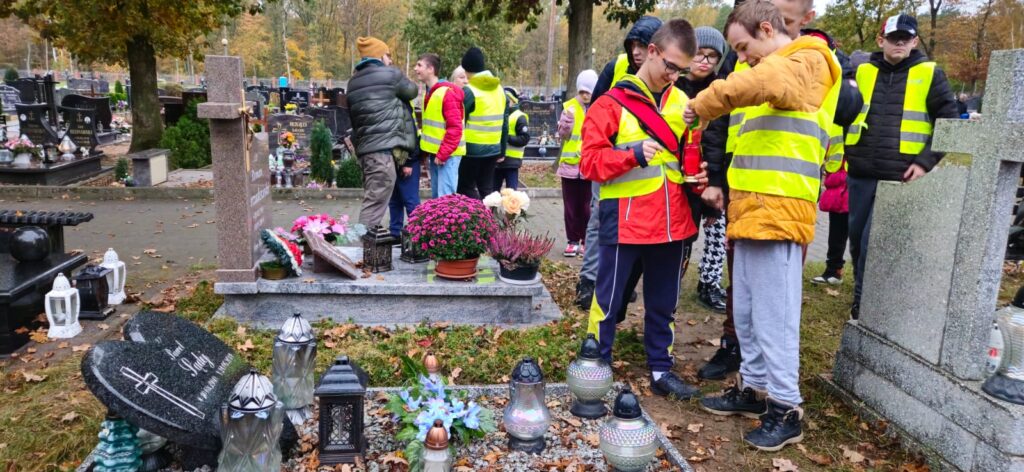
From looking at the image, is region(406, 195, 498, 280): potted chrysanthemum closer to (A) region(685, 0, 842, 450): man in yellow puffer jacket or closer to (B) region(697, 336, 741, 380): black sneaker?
(B) region(697, 336, 741, 380): black sneaker

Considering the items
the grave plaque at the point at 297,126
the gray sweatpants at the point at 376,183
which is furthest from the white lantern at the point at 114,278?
the grave plaque at the point at 297,126

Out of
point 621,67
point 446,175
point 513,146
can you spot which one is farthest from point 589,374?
point 513,146

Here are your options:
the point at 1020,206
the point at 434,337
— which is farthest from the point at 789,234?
the point at 1020,206

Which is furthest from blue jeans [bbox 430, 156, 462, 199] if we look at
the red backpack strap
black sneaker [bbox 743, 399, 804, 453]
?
black sneaker [bbox 743, 399, 804, 453]

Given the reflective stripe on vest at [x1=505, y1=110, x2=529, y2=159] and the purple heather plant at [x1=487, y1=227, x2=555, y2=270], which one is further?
the reflective stripe on vest at [x1=505, y1=110, x2=529, y2=159]

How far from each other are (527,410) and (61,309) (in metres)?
3.63

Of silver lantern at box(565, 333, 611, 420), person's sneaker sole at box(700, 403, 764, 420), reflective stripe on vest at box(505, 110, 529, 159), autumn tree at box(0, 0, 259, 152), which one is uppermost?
autumn tree at box(0, 0, 259, 152)

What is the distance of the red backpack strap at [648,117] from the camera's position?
149 inches

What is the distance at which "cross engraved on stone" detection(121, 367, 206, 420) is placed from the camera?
286 cm

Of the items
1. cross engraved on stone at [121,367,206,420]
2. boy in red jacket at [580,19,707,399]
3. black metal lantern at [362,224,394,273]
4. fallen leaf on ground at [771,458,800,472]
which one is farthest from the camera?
black metal lantern at [362,224,394,273]

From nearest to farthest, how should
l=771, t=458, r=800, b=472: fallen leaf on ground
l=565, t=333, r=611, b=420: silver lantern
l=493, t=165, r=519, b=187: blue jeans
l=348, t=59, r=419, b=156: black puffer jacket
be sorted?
l=771, t=458, r=800, b=472: fallen leaf on ground → l=565, t=333, r=611, b=420: silver lantern → l=348, t=59, r=419, b=156: black puffer jacket → l=493, t=165, r=519, b=187: blue jeans

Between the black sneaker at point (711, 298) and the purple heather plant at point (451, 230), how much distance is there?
2059 millimetres

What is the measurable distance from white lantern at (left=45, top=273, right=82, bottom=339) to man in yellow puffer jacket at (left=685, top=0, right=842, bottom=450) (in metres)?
4.36

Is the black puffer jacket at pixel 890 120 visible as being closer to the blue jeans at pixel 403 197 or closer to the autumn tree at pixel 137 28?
the blue jeans at pixel 403 197
